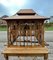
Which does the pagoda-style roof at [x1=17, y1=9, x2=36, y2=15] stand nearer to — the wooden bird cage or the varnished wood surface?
the wooden bird cage

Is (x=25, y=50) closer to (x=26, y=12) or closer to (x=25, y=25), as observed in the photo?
(x=25, y=25)

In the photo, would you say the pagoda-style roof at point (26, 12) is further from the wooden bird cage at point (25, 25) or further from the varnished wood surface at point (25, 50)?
the varnished wood surface at point (25, 50)

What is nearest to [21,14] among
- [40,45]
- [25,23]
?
[25,23]

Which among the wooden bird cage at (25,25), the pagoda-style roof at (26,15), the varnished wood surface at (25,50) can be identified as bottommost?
the varnished wood surface at (25,50)

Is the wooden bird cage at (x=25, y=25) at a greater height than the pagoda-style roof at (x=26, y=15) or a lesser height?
lesser

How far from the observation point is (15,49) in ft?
14.7

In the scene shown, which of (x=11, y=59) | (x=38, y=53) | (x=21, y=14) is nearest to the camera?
(x=38, y=53)

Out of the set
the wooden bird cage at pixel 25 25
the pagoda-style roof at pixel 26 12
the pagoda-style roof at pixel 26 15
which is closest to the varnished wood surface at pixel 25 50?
the wooden bird cage at pixel 25 25

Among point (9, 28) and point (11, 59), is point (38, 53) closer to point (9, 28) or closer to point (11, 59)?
point (9, 28)

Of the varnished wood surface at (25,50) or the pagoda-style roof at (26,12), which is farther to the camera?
the pagoda-style roof at (26,12)

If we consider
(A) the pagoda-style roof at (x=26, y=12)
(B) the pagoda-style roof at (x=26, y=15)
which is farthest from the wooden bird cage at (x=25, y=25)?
(A) the pagoda-style roof at (x=26, y=12)

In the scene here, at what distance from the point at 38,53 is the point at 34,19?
53 cm

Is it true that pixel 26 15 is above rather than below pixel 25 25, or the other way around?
above

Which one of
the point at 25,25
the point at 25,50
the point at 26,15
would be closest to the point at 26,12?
the point at 26,15
